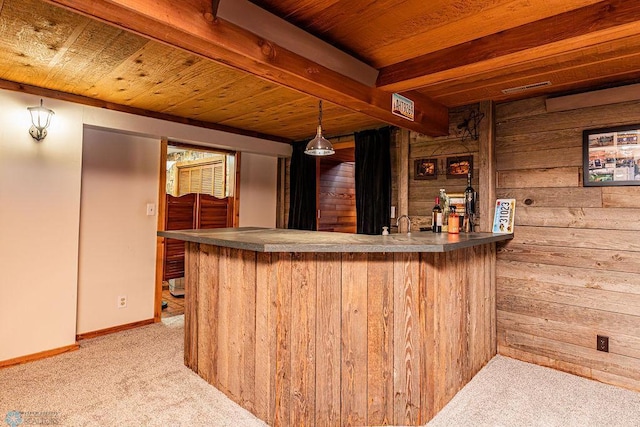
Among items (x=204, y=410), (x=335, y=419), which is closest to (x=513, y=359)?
(x=335, y=419)

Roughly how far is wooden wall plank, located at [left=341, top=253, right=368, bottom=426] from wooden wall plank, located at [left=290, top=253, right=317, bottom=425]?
0.18 meters

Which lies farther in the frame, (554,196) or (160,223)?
(160,223)

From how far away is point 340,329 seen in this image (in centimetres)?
211

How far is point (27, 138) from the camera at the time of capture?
9.87ft

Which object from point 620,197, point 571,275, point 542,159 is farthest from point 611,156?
point 571,275

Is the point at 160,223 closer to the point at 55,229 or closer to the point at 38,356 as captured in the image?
the point at 55,229

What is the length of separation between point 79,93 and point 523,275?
13.7ft

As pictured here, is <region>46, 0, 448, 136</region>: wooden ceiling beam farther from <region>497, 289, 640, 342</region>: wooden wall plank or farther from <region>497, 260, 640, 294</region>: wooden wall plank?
<region>497, 289, 640, 342</region>: wooden wall plank

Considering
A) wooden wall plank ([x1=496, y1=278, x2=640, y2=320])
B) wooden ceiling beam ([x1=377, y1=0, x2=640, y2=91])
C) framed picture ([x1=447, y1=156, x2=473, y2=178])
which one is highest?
wooden ceiling beam ([x1=377, y1=0, x2=640, y2=91])

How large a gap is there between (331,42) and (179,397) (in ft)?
7.99

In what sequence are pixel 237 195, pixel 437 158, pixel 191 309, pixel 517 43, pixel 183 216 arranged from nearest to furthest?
1. pixel 517 43
2. pixel 191 309
3. pixel 437 158
4. pixel 183 216
5. pixel 237 195

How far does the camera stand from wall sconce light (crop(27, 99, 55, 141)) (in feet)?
9.80

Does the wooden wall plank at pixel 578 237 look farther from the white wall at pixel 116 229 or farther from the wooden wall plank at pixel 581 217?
the white wall at pixel 116 229

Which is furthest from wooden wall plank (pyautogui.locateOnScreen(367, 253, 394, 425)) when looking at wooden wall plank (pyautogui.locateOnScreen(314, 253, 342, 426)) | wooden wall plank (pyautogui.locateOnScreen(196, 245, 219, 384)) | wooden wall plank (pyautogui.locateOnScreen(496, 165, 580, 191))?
wooden wall plank (pyautogui.locateOnScreen(496, 165, 580, 191))
